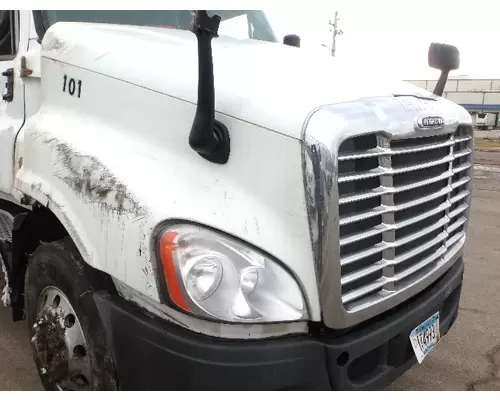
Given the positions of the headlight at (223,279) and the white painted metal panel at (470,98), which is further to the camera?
the white painted metal panel at (470,98)

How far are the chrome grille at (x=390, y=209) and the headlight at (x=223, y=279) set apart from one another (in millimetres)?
274

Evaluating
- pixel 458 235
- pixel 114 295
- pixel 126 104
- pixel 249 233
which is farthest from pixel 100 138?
pixel 458 235

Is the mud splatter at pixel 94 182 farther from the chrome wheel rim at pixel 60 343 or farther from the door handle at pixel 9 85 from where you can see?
the door handle at pixel 9 85

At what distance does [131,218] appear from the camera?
1.97 metres

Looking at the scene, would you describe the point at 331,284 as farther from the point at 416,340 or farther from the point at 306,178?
the point at 416,340

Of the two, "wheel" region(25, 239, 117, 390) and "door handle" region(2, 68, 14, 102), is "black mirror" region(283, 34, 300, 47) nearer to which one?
"door handle" region(2, 68, 14, 102)

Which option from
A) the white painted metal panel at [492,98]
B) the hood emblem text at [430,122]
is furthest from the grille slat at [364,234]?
the white painted metal panel at [492,98]

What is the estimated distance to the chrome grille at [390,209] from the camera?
6.57 feet

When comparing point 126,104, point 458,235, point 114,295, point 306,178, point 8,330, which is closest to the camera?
point 306,178

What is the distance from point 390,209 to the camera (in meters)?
2.12

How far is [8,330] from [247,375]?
259cm

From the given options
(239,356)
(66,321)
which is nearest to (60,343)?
(66,321)

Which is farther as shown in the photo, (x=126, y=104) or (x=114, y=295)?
(x=126, y=104)

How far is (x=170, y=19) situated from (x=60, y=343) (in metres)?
2.00
